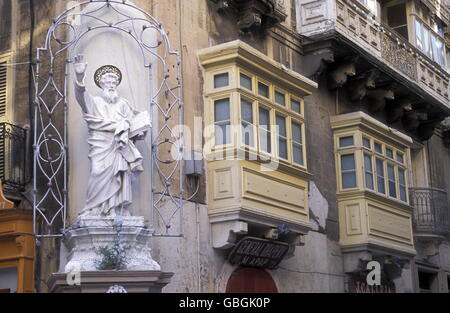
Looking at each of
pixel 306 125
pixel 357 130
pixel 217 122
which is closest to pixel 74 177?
pixel 217 122

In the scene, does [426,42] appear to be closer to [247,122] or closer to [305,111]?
[305,111]

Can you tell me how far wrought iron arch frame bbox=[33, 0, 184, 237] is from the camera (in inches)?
573

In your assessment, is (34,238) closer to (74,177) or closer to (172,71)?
(74,177)

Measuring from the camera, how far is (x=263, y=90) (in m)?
17.2

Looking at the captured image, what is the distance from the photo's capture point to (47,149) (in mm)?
14781

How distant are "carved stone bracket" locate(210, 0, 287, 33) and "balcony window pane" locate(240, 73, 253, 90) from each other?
4.98 feet

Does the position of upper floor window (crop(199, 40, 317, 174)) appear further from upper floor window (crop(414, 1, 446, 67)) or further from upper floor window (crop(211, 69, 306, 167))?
upper floor window (crop(414, 1, 446, 67))

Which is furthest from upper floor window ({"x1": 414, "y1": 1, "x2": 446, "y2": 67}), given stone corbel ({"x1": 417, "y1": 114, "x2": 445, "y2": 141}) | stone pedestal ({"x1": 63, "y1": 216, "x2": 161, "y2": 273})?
stone pedestal ({"x1": 63, "y1": 216, "x2": 161, "y2": 273})

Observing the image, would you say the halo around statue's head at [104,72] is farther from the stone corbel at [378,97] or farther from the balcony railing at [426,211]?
the balcony railing at [426,211]

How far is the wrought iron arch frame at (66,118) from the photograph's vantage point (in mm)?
14562

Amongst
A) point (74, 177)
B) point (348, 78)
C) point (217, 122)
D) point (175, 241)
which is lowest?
point (175, 241)

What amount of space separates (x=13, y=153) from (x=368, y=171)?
27.2ft

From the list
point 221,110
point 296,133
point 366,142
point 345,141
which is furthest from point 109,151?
point 366,142

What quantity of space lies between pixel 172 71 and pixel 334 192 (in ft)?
18.8
